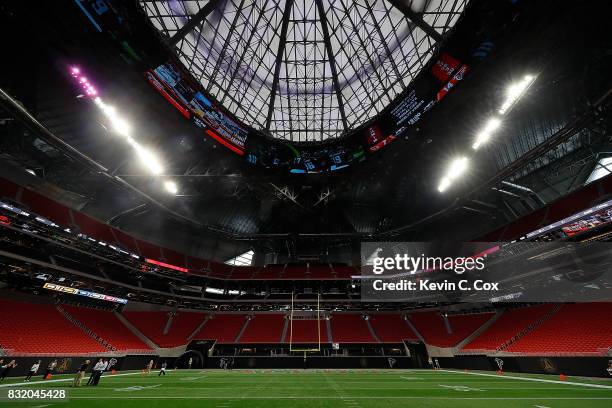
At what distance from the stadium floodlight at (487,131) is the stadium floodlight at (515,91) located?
31.8 inches

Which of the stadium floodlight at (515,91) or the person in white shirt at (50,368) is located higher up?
the stadium floodlight at (515,91)

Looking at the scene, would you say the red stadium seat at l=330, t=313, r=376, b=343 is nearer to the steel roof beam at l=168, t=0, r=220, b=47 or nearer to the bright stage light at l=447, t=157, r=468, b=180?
the bright stage light at l=447, t=157, r=468, b=180

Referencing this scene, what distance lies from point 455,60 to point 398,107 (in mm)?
4557

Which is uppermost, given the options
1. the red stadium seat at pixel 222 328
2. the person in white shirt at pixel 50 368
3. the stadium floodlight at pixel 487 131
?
the stadium floodlight at pixel 487 131

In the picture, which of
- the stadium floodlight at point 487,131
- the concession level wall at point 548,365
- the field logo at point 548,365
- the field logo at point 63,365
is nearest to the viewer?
the concession level wall at point 548,365

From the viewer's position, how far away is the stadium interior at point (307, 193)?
13.1 m

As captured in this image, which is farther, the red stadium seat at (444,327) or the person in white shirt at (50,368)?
the red stadium seat at (444,327)

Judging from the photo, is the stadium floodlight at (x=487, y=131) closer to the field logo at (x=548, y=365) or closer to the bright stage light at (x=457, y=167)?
the bright stage light at (x=457, y=167)

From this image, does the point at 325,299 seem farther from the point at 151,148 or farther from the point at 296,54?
the point at 296,54

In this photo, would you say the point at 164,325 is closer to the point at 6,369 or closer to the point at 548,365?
the point at 6,369

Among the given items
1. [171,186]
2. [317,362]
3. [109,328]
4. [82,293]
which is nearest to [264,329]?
[317,362]

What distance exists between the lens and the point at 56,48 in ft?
45.3

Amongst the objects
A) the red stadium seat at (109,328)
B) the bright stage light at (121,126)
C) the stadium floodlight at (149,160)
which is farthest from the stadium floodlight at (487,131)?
the red stadium seat at (109,328)

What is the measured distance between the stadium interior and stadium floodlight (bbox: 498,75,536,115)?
14cm
